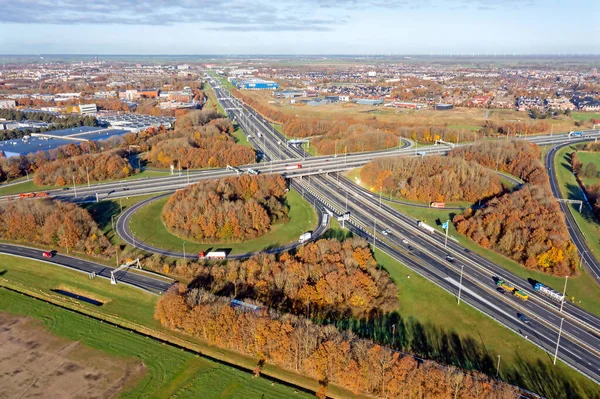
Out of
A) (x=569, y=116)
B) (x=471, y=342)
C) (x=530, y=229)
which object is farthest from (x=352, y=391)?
(x=569, y=116)

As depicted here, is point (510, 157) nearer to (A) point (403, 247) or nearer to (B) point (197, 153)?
(A) point (403, 247)

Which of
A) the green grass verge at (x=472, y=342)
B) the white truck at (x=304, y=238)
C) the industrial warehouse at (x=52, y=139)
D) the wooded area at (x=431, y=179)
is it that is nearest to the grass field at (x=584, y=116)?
the wooded area at (x=431, y=179)

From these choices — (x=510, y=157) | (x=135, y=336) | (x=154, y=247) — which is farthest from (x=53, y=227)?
(x=510, y=157)

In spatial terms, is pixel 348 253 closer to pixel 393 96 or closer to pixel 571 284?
pixel 571 284

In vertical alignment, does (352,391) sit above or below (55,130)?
below

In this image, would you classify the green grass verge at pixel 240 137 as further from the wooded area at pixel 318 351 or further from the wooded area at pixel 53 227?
the wooded area at pixel 318 351

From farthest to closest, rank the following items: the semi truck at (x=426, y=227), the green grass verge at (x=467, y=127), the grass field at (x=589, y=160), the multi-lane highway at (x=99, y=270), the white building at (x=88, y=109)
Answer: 1. the white building at (x=88, y=109)
2. the green grass verge at (x=467, y=127)
3. the grass field at (x=589, y=160)
4. the semi truck at (x=426, y=227)
5. the multi-lane highway at (x=99, y=270)
